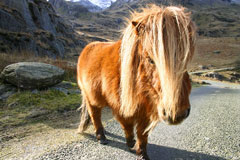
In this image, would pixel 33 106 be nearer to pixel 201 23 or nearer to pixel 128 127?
pixel 128 127

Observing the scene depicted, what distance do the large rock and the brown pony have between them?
12.2 feet

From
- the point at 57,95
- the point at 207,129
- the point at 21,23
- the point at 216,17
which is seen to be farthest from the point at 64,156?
the point at 216,17

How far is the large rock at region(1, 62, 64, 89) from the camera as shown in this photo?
4.64 metres

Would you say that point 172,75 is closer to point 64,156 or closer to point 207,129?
point 64,156

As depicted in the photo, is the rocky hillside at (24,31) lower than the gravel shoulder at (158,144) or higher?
higher

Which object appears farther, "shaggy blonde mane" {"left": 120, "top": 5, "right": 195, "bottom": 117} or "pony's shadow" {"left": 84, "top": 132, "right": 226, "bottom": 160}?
"pony's shadow" {"left": 84, "top": 132, "right": 226, "bottom": 160}

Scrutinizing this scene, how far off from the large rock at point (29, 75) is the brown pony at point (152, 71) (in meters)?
3.73

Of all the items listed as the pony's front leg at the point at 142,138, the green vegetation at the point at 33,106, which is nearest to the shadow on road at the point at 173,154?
the pony's front leg at the point at 142,138

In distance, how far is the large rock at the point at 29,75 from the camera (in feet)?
15.2

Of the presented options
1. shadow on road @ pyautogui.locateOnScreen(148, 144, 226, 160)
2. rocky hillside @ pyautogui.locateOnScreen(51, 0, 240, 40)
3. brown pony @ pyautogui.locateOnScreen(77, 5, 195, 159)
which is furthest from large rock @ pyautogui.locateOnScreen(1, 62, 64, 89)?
rocky hillside @ pyautogui.locateOnScreen(51, 0, 240, 40)

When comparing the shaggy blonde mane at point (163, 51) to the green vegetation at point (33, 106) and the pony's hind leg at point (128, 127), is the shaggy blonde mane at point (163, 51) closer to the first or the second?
the pony's hind leg at point (128, 127)

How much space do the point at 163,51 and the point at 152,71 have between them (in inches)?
8.4

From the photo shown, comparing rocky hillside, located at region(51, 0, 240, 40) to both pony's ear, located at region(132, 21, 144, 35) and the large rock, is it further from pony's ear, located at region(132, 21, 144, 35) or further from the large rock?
pony's ear, located at region(132, 21, 144, 35)

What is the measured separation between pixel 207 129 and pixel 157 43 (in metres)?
2.87
